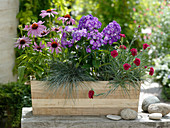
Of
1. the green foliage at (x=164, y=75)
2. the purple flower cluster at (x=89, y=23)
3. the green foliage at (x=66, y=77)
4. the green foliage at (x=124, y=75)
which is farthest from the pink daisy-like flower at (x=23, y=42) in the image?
the green foliage at (x=164, y=75)

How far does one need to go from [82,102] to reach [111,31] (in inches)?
24.5

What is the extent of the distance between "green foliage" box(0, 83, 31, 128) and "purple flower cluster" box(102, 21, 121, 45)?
1195mm

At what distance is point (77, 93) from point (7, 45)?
4.16 feet

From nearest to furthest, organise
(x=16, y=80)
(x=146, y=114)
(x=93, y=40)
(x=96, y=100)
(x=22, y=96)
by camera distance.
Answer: (x=93, y=40), (x=96, y=100), (x=146, y=114), (x=22, y=96), (x=16, y=80)

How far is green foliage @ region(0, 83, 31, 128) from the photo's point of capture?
2777 millimetres

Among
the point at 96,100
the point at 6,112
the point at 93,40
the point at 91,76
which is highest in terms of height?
the point at 93,40

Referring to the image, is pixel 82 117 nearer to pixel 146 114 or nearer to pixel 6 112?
pixel 146 114

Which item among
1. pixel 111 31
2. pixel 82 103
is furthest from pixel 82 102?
pixel 111 31

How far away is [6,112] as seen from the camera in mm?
2842

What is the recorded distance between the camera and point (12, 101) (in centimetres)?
281

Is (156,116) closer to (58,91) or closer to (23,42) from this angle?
(58,91)

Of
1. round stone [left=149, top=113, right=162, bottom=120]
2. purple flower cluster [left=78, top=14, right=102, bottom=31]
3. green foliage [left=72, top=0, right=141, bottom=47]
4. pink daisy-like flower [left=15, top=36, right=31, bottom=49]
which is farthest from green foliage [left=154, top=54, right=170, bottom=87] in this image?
pink daisy-like flower [left=15, top=36, right=31, bottom=49]

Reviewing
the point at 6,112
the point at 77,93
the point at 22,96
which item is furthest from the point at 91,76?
the point at 6,112

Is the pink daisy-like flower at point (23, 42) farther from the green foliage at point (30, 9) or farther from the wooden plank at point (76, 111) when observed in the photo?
the green foliage at point (30, 9)
